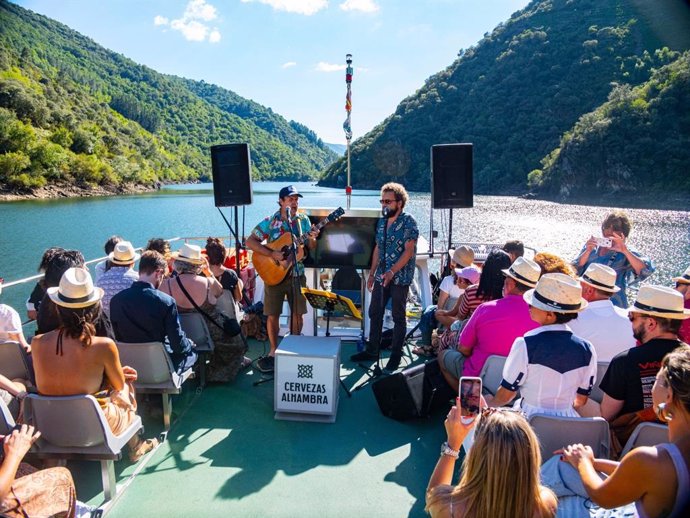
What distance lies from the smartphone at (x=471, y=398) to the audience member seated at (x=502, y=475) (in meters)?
0.32

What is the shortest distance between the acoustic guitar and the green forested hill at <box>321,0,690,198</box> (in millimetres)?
58749

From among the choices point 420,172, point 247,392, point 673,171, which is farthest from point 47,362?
point 420,172

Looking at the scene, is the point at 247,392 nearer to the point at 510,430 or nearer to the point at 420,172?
the point at 510,430

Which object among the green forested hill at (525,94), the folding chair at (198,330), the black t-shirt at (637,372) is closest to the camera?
the black t-shirt at (637,372)

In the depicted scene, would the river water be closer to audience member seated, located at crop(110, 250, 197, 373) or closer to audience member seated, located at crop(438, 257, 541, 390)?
audience member seated, located at crop(110, 250, 197, 373)

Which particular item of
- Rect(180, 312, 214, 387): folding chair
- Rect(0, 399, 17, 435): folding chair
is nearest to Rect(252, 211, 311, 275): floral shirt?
A: Rect(180, 312, 214, 387): folding chair

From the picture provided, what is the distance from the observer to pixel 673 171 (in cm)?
4684

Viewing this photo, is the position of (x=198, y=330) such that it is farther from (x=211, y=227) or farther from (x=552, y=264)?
(x=211, y=227)

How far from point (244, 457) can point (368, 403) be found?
1204 mm

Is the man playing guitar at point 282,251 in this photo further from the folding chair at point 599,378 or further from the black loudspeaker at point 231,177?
the folding chair at point 599,378

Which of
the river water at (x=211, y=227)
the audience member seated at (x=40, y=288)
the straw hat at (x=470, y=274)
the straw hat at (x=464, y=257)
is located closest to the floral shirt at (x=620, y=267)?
the straw hat at (x=464, y=257)

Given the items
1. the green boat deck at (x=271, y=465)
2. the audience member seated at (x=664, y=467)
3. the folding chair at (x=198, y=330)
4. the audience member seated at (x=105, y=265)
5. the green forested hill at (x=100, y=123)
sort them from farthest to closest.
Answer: the green forested hill at (x=100, y=123) < the audience member seated at (x=105, y=265) < the folding chair at (x=198, y=330) < the green boat deck at (x=271, y=465) < the audience member seated at (x=664, y=467)

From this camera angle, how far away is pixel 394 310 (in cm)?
467

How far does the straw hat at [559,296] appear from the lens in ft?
7.81
